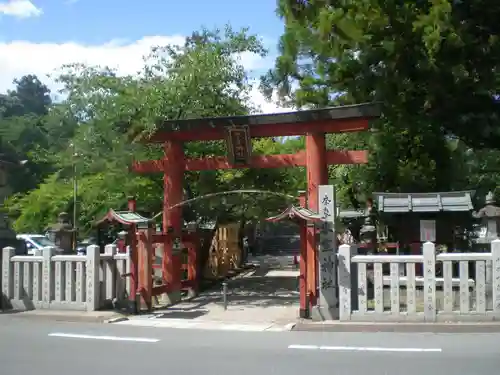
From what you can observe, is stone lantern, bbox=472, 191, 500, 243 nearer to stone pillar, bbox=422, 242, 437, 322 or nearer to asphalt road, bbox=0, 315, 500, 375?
stone pillar, bbox=422, 242, 437, 322

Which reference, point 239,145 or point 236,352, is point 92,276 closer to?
point 239,145

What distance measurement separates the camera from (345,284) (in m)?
11.5

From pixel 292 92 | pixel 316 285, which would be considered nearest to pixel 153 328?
pixel 316 285

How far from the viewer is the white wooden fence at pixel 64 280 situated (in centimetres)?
1332

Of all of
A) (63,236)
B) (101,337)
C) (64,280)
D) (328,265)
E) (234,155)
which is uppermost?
(234,155)

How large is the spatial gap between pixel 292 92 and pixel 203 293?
7799 millimetres

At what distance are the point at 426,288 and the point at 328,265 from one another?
1.93 m

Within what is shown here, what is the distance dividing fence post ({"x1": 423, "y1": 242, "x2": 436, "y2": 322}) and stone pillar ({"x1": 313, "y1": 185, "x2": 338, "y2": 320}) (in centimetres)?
177

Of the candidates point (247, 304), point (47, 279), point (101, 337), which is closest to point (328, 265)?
point (247, 304)

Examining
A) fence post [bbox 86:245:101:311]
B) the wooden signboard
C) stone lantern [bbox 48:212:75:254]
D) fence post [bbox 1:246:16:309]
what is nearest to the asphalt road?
fence post [bbox 86:245:101:311]

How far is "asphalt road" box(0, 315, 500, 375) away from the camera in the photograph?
7539mm

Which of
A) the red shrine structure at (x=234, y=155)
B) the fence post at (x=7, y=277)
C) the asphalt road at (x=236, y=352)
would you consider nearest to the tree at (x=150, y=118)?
the red shrine structure at (x=234, y=155)

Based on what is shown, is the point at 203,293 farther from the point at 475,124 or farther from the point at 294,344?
the point at 475,124

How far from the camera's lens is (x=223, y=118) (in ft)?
50.1
